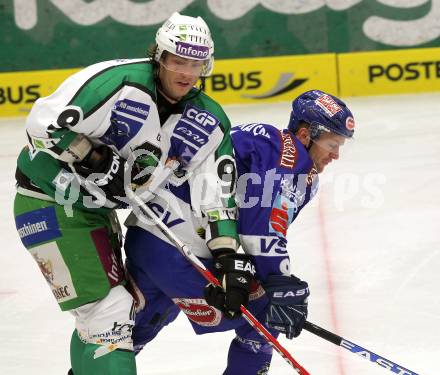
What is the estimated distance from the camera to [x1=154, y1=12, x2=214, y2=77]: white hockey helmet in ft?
9.49

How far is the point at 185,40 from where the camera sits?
2898 mm

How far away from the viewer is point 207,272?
2.96m

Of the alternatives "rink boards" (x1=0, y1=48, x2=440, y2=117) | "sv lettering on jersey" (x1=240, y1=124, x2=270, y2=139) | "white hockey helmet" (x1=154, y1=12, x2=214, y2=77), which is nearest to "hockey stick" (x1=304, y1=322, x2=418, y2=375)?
"sv lettering on jersey" (x1=240, y1=124, x2=270, y2=139)

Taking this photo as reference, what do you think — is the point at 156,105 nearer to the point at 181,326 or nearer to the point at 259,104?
the point at 181,326

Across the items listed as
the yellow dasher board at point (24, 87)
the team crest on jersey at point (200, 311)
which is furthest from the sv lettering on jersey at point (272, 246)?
the yellow dasher board at point (24, 87)

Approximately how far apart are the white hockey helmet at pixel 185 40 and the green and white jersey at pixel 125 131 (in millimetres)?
88

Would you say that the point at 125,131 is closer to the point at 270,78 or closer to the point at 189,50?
the point at 189,50

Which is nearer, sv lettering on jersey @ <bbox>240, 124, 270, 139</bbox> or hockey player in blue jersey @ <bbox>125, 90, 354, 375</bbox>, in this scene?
hockey player in blue jersey @ <bbox>125, 90, 354, 375</bbox>

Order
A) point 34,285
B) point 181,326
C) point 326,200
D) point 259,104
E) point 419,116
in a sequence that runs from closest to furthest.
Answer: point 181,326 < point 34,285 < point 326,200 < point 419,116 < point 259,104

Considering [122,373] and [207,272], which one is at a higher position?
[207,272]

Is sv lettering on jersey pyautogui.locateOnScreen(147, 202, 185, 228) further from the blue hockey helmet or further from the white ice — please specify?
the white ice

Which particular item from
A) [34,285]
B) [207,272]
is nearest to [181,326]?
[34,285]

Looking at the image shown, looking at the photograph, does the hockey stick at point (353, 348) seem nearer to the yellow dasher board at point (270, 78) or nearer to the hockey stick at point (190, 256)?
the hockey stick at point (190, 256)

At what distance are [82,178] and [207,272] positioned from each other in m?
0.47
